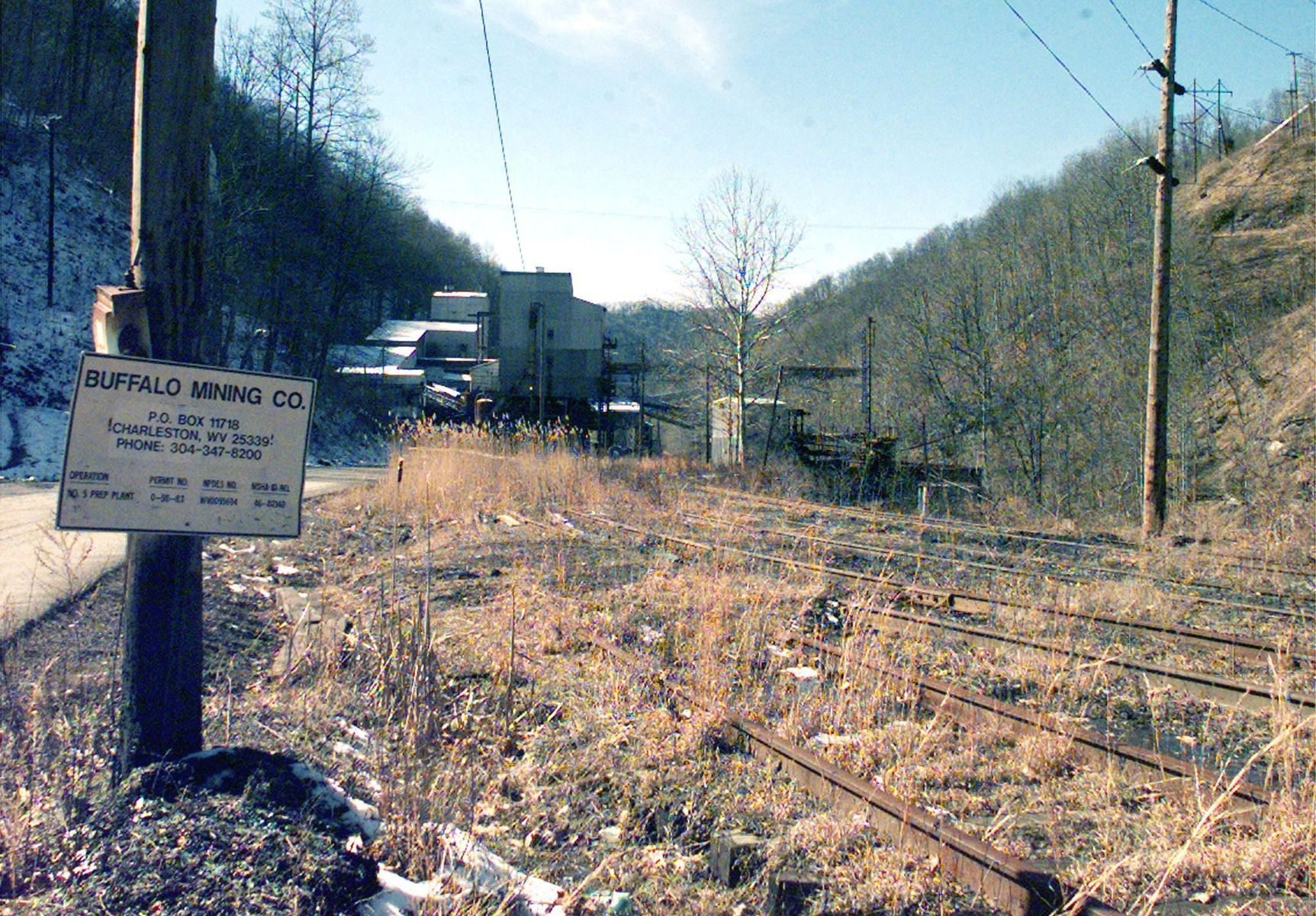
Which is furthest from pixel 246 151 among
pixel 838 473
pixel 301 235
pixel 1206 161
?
pixel 1206 161

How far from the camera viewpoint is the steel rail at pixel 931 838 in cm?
348

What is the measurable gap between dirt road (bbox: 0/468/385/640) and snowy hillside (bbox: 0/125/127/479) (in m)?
8.97

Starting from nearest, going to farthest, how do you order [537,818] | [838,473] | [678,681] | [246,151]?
[537,818] → [678,681] → [838,473] → [246,151]

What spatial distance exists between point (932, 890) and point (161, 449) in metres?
3.16

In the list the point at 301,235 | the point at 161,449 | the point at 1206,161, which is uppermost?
the point at 1206,161

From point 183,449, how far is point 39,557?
3.56 m

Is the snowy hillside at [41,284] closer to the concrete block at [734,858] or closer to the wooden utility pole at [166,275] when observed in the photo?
the wooden utility pole at [166,275]

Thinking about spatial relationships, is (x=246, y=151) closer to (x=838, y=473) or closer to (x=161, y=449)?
(x=838, y=473)

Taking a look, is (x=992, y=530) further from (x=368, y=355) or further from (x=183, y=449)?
(x=368, y=355)

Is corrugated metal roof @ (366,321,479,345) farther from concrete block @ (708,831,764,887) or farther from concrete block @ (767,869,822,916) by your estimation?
concrete block @ (767,869,822,916)

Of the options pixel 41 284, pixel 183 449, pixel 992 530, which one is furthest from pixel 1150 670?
pixel 41 284

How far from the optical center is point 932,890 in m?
3.63

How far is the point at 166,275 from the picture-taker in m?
3.57

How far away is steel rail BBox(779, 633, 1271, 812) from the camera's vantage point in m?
4.55
